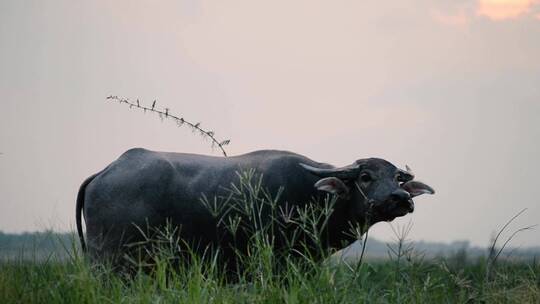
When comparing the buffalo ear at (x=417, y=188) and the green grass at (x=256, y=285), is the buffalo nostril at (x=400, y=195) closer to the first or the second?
the buffalo ear at (x=417, y=188)

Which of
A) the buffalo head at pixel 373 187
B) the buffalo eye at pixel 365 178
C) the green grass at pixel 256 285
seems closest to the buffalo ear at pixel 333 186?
the buffalo head at pixel 373 187

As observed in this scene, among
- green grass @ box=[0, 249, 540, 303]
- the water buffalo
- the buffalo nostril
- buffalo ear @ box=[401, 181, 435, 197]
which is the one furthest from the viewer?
buffalo ear @ box=[401, 181, 435, 197]

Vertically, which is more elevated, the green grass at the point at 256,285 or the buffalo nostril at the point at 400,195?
the buffalo nostril at the point at 400,195

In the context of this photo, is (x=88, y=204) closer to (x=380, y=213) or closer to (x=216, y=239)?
(x=216, y=239)

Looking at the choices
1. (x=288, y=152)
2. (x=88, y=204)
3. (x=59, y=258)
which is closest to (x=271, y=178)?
(x=288, y=152)

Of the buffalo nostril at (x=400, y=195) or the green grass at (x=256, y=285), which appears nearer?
the green grass at (x=256, y=285)

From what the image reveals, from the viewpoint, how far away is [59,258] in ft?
15.9

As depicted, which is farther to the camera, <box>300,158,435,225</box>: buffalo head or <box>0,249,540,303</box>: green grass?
<box>300,158,435,225</box>: buffalo head

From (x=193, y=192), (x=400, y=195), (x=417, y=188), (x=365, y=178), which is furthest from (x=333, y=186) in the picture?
(x=193, y=192)

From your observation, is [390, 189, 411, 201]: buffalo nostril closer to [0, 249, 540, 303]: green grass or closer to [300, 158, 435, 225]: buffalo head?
[300, 158, 435, 225]: buffalo head

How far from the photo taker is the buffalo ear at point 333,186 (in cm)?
609

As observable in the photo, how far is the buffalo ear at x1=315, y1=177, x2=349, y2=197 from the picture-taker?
6.09 metres

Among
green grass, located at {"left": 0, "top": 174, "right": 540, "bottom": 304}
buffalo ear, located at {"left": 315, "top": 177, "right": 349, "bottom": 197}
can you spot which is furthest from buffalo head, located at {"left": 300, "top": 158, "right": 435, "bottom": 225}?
green grass, located at {"left": 0, "top": 174, "right": 540, "bottom": 304}

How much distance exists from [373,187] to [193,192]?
5.28ft
